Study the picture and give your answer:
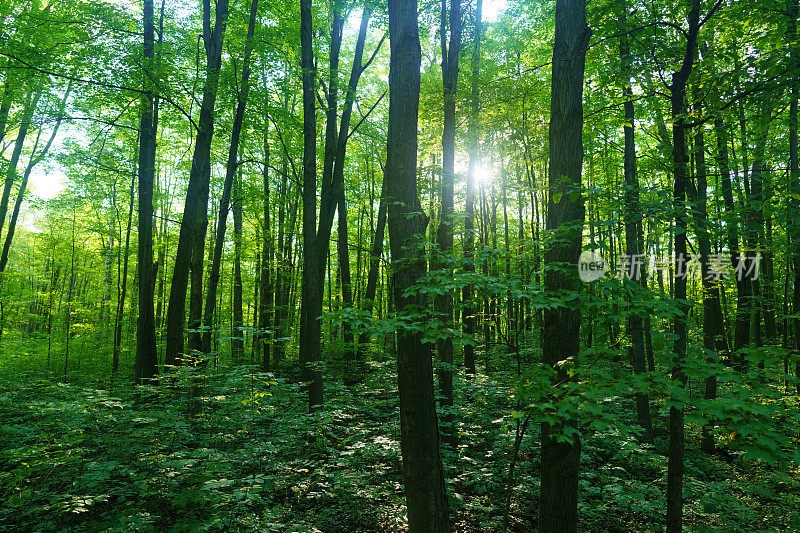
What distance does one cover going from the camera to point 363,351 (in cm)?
1414

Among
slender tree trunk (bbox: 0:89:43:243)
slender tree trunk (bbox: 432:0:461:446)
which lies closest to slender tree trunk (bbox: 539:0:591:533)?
slender tree trunk (bbox: 432:0:461:446)

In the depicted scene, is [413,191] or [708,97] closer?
[413,191]

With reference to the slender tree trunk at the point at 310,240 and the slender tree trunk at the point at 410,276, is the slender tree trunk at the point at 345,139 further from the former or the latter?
the slender tree trunk at the point at 410,276

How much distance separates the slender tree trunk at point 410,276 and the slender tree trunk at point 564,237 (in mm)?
1116

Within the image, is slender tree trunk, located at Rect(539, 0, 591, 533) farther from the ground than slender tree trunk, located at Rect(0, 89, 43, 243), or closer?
closer

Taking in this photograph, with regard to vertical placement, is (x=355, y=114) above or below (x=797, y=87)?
above

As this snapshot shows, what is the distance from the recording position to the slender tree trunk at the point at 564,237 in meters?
3.66

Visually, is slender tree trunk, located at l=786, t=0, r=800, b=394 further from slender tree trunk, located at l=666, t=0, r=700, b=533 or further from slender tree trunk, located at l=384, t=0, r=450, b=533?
slender tree trunk, located at l=384, t=0, r=450, b=533

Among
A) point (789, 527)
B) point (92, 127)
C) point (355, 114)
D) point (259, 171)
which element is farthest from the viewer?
point (259, 171)

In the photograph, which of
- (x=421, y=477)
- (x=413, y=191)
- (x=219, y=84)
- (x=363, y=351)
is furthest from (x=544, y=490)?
(x=363, y=351)

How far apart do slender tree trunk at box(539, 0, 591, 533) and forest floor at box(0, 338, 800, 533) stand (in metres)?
1.78

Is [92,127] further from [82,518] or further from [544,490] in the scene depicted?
[544,490]

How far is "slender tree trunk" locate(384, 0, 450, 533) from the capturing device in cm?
361

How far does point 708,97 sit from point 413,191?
14.3ft
